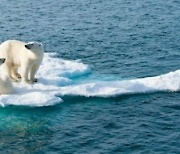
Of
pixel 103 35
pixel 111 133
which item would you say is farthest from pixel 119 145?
pixel 103 35

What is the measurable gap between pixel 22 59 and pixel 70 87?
2.65 m

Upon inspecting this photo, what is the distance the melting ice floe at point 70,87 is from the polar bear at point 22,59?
599 mm

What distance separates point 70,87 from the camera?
77.1 ft

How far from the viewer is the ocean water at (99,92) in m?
18.9

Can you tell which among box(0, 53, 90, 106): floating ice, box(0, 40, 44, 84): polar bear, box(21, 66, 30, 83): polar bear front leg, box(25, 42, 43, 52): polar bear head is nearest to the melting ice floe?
box(0, 53, 90, 106): floating ice

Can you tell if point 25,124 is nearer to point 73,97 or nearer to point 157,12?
point 73,97

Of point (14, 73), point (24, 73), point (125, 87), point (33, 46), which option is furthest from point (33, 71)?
point (125, 87)

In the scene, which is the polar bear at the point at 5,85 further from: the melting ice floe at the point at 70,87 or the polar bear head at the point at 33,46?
the polar bear head at the point at 33,46

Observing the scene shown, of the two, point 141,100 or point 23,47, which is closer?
point 141,100

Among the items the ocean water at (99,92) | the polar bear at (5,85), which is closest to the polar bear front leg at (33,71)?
the ocean water at (99,92)

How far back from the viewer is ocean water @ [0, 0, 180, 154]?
18.9 meters

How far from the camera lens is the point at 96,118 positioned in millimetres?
20844

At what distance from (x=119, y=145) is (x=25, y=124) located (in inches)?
162

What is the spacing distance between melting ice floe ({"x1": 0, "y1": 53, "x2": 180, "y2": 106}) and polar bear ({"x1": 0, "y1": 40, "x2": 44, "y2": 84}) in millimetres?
599
